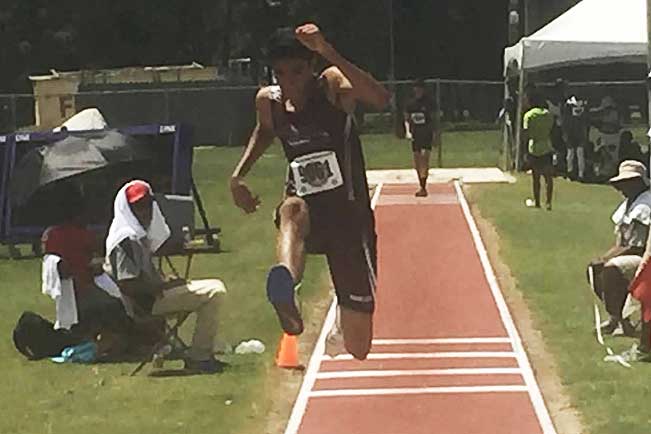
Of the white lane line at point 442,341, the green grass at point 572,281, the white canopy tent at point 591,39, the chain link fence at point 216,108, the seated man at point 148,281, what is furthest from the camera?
the chain link fence at point 216,108

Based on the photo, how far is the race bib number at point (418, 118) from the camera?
25.2 m

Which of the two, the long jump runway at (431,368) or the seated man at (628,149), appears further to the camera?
the seated man at (628,149)

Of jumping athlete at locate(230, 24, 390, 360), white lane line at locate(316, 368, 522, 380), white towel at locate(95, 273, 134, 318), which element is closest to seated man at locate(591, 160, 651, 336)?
white lane line at locate(316, 368, 522, 380)

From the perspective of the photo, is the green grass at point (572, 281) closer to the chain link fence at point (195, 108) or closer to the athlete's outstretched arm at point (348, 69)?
the athlete's outstretched arm at point (348, 69)

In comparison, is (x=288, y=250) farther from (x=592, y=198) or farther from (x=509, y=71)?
(x=509, y=71)

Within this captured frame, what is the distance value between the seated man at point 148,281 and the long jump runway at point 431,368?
897 mm

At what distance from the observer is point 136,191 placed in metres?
12.2

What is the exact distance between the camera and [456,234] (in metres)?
21.2

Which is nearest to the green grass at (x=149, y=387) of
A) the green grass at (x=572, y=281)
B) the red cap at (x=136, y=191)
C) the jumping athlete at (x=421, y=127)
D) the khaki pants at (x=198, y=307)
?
the khaki pants at (x=198, y=307)

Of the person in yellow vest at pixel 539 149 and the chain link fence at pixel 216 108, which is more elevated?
the person in yellow vest at pixel 539 149

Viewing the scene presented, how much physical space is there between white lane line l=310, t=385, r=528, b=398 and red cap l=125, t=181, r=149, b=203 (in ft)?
6.75

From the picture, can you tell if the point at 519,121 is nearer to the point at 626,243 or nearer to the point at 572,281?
the point at 572,281

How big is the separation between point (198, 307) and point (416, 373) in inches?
70.3

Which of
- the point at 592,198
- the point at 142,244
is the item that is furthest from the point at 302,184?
the point at 592,198
